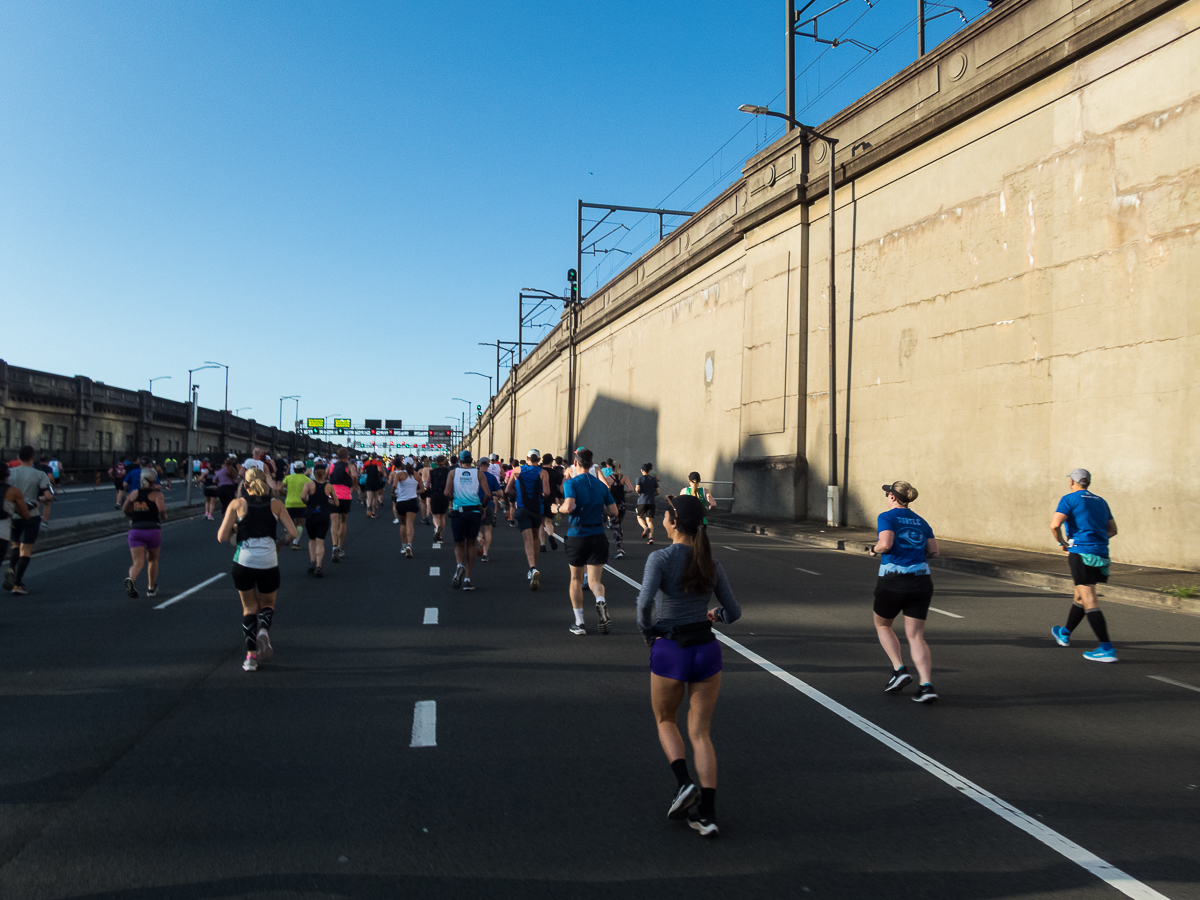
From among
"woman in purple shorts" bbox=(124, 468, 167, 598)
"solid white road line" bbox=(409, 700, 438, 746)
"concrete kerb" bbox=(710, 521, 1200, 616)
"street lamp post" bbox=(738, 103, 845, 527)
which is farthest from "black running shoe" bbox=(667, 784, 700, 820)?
"street lamp post" bbox=(738, 103, 845, 527)

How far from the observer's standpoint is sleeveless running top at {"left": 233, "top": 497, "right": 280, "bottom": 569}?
8164 millimetres

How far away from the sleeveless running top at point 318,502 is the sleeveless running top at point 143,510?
2.88 metres

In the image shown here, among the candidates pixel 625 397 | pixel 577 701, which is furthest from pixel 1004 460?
pixel 625 397

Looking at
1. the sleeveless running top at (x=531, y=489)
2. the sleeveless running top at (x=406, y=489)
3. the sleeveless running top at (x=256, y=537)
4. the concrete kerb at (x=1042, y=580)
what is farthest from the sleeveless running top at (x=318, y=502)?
the concrete kerb at (x=1042, y=580)

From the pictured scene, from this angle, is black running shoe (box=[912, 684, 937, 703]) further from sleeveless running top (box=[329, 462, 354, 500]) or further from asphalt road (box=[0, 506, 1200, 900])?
sleeveless running top (box=[329, 462, 354, 500])

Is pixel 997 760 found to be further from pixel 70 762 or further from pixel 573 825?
pixel 70 762

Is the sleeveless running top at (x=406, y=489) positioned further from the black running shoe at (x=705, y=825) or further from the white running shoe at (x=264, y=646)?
the black running shoe at (x=705, y=825)

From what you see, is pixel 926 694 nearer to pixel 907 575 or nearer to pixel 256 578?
pixel 907 575

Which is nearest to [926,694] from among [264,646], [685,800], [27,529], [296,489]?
[685,800]

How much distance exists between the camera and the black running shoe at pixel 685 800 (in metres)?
4.48

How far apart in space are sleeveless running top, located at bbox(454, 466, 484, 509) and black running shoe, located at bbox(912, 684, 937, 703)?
769cm

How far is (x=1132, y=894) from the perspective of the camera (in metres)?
3.78

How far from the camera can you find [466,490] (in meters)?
13.5

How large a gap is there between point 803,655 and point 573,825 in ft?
15.7
